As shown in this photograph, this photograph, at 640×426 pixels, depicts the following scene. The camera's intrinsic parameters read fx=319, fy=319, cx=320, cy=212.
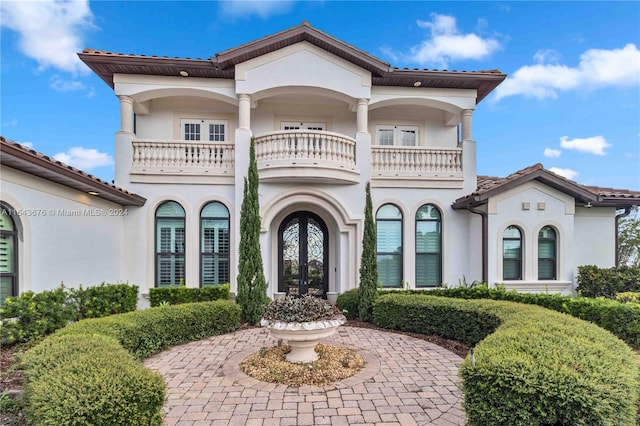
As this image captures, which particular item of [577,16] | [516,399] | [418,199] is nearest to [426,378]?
[516,399]

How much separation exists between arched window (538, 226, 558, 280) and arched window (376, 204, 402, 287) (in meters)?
4.36

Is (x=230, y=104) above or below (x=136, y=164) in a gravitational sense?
above

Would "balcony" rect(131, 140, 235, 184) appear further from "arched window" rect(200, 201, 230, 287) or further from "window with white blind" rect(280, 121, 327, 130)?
"window with white blind" rect(280, 121, 327, 130)

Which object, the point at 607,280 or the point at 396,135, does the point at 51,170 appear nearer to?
the point at 396,135

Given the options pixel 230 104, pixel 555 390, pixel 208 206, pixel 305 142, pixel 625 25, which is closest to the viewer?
pixel 555 390

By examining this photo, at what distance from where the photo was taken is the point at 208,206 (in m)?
10.2

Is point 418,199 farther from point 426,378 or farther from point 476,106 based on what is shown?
point 426,378

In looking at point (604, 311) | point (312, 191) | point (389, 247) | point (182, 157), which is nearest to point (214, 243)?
point (182, 157)

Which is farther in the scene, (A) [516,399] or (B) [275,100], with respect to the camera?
(B) [275,100]

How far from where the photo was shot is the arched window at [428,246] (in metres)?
10.6

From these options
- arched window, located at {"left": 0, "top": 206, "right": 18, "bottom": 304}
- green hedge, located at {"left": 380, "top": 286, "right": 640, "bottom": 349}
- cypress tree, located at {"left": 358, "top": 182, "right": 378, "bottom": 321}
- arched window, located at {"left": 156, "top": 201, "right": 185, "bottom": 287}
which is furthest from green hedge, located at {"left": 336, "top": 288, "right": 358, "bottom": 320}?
arched window, located at {"left": 0, "top": 206, "right": 18, "bottom": 304}

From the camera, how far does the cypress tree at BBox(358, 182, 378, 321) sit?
889 centimetres

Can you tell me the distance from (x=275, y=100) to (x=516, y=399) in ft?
34.8

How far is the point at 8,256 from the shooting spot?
611cm
